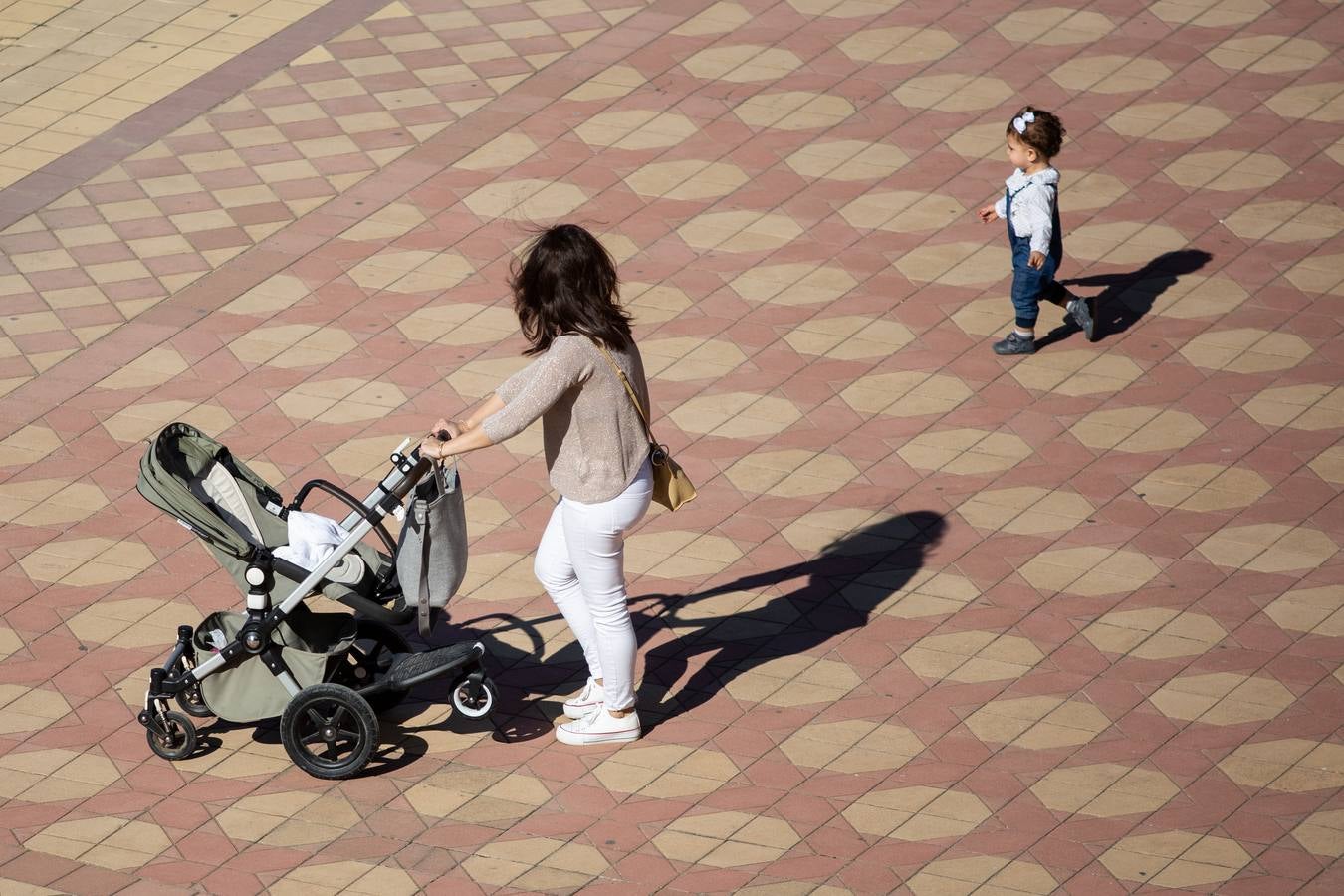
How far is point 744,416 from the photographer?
8.56 m

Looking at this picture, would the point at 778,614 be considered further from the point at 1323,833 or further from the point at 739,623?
the point at 1323,833

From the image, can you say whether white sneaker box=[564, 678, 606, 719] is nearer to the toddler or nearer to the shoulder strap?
the shoulder strap

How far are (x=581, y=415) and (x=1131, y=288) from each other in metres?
4.58

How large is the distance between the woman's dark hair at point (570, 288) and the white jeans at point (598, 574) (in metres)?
0.55

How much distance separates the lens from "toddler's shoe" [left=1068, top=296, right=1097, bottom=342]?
352 inches

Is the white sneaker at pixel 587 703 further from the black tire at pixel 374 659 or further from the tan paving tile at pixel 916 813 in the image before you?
the tan paving tile at pixel 916 813

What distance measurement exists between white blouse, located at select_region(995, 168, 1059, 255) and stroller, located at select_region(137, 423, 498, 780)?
149 inches

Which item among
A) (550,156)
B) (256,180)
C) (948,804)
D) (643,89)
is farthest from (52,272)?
(948,804)

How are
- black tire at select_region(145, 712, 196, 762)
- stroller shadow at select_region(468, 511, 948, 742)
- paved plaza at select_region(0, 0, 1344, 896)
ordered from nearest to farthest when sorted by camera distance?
1. paved plaza at select_region(0, 0, 1344, 896)
2. black tire at select_region(145, 712, 196, 762)
3. stroller shadow at select_region(468, 511, 948, 742)

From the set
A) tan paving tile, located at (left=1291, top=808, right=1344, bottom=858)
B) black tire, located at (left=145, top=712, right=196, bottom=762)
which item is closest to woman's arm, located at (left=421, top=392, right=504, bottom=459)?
black tire, located at (left=145, top=712, right=196, bottom=762)

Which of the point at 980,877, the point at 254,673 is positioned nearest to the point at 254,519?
the point at 254,673

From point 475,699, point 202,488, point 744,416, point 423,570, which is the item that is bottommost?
point 744,416

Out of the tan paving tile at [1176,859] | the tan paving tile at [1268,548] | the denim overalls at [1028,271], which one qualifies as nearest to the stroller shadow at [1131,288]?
the denim overalls at [1028,271]

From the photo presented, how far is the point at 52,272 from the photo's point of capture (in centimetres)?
974
